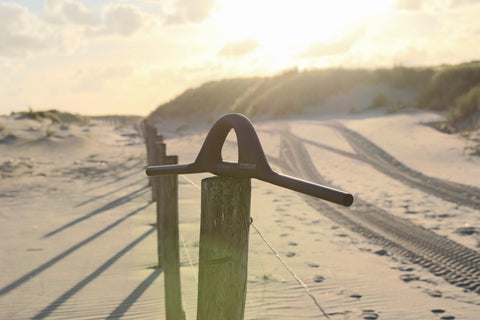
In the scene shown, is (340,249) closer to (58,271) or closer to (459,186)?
(58,271)

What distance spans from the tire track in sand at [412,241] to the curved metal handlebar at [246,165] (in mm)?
4348

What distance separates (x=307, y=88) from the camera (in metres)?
31.8

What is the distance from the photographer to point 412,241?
21.3 feet

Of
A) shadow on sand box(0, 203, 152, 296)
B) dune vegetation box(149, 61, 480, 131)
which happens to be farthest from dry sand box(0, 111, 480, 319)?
dune vegetation box(149, 61, 480, 131)

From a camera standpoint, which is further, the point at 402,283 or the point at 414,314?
the point at 402,283

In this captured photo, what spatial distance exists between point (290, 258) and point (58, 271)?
3.15 meters

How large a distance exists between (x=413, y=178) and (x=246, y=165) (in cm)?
1026

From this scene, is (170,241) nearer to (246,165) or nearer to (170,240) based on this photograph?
(170,240)

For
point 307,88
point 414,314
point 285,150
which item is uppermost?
point 307,88

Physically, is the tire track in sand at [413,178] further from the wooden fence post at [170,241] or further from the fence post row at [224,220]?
the fence post row at [224,220]

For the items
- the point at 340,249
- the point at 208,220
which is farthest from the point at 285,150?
the point at 208,220

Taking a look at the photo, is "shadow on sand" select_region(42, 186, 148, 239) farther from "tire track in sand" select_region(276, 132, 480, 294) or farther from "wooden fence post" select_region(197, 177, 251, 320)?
"wooden fence post" select_region(197, 177, 251, 320)

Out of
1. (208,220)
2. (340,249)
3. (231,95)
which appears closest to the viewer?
(208,220)

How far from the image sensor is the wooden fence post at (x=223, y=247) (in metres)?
1.94
